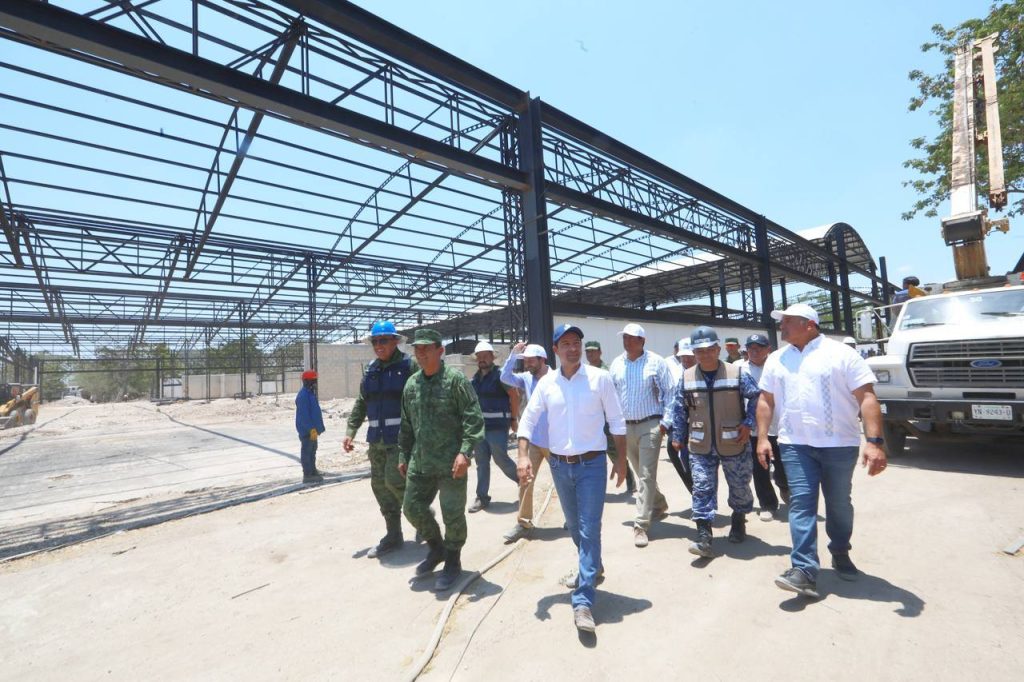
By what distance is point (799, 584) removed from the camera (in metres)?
2.97

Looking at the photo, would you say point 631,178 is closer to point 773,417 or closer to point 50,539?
point 773,417

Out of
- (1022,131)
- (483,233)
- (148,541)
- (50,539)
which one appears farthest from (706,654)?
(1022,131)

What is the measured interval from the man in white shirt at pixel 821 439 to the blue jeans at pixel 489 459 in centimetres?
310

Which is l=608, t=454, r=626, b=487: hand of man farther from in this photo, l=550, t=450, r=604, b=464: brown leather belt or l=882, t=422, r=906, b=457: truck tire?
l=882, t=422, r=906, b=457: truck tire

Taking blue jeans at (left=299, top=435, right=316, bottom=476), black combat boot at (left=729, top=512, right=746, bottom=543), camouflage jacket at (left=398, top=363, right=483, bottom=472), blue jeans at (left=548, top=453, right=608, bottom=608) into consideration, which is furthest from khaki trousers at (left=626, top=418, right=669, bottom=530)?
blue jeans at (left=299, top=435, right=316, bottom=476)

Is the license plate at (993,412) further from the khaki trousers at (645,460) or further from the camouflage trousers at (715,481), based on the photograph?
the khaki trousers at (645,460)

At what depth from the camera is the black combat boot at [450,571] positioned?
3.48 metres

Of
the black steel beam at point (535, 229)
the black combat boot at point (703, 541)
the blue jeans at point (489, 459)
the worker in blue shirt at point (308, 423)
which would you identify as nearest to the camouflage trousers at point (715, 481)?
the black combat boot at point (703, 541)

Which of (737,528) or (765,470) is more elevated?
(765,470)

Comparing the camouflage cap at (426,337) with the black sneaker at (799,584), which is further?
the camouflage cap at (426,337)

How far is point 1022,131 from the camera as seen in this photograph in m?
13.0

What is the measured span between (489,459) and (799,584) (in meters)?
3.35

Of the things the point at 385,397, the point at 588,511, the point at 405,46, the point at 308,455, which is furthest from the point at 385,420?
the point at 405,46

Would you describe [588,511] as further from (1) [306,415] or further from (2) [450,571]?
(1) [306,415]
